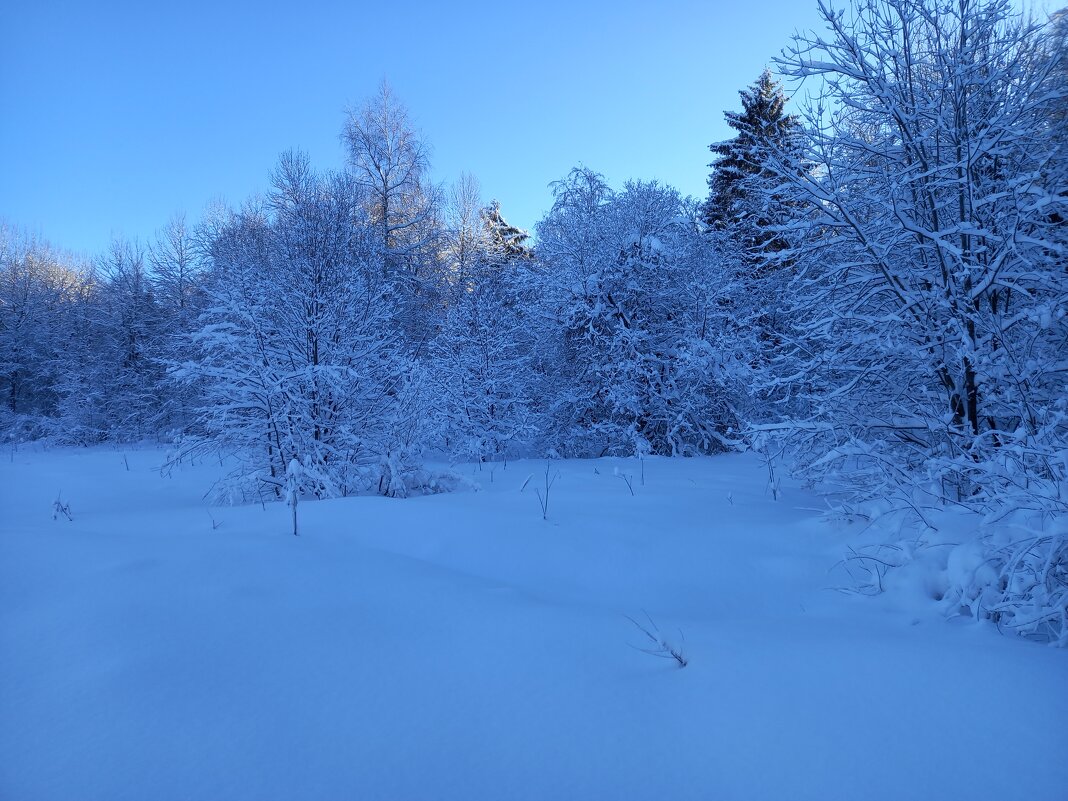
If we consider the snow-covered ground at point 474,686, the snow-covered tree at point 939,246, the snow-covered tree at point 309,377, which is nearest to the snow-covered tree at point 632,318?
the snow-covered tree at point 309,377

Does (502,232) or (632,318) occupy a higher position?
(502,232)

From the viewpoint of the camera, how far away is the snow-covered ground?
4.18ft

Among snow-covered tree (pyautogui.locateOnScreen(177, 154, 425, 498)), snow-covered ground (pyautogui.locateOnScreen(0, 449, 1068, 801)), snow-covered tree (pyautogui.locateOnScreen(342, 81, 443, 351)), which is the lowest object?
snow-covered ground (pyautogui.locateOnScreen(0, 449, 1068, 801))

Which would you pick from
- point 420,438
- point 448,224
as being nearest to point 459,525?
point 420,438

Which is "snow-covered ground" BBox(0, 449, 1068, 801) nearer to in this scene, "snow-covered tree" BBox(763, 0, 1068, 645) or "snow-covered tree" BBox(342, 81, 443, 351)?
"snow-covered tree" BBox(763, 0, 1068, 645)

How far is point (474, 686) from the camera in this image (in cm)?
165

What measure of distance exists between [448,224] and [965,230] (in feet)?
63.7

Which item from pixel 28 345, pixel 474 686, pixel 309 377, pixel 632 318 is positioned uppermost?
pixel 28 345

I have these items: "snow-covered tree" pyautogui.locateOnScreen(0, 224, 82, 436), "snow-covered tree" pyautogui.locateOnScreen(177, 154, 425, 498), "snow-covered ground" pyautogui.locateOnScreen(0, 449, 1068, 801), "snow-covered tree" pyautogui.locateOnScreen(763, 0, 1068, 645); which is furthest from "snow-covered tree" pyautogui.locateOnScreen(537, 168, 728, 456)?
"snow-covered tree" pyautogui.locateOnScreen(0, 224, 82, 436)

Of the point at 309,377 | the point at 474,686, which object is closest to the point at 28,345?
the point at 309,377

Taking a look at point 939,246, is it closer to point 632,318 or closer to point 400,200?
point 632,318

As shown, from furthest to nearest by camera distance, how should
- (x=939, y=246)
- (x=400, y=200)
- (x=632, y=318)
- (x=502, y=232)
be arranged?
1. (x=502, y=232)
2. (x=400, y=200)
3. (x=632, y=318)
4. (x=939, y=246)

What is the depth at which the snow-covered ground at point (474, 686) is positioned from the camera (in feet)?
4.18

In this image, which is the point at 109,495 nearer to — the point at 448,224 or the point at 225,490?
the point at 225,490
